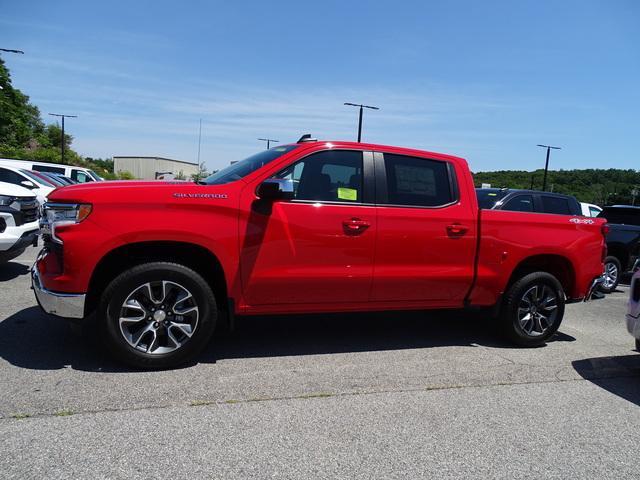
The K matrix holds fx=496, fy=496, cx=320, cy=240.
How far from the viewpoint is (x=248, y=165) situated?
15.0ft

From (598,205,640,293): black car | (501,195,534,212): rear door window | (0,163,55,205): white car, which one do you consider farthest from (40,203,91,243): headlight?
(0,163,55,205): white car

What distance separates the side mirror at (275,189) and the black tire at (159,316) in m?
0.86

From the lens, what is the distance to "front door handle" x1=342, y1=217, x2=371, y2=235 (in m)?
4.35

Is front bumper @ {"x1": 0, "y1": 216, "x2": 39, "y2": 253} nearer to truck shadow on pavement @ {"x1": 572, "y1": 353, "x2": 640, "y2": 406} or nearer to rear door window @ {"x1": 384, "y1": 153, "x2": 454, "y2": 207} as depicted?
rear door window @ {"x1": 384, "y1": 153, "x2": 454, "y2": 207}

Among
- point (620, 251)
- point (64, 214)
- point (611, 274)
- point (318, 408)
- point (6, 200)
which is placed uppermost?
point (64, 214)

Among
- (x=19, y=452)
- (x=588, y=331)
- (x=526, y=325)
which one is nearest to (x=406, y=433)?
(x=19, y=452)

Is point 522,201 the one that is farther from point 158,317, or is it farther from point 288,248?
point 158,317

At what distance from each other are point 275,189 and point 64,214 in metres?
1.63

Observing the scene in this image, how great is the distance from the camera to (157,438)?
9.75 ft

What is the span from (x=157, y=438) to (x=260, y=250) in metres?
1.67

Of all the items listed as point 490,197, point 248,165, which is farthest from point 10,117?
point 248,165

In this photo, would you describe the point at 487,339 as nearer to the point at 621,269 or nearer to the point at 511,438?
the point at 511,438

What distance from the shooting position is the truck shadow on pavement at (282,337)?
13.7 feet

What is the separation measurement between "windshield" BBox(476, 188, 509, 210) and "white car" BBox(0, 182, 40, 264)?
25.8ft
